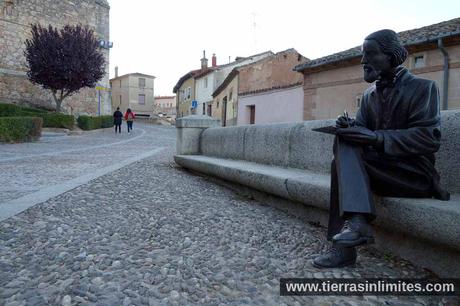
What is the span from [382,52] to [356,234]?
1119 millimetres

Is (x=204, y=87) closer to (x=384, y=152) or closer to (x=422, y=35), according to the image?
(x=422, y=35)

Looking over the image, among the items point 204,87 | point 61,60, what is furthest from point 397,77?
point 204,87

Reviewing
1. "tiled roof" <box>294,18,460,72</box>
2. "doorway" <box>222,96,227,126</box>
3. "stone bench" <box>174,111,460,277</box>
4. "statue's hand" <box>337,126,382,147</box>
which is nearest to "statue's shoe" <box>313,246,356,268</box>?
"stone bench" <box>174,111,460,277</box>

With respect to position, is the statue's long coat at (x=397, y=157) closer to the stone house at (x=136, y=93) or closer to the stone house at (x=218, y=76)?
the stone house at (x=218, y=76)

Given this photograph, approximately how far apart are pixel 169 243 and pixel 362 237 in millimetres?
1388

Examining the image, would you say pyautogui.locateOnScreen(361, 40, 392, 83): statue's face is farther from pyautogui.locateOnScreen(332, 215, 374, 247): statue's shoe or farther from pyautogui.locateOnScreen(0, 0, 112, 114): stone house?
pyautogui.locateOnScreen(0, 0, 112, 114): stone house

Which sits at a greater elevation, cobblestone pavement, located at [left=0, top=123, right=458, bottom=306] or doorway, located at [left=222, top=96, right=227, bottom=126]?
doorway, located at [left=222, top=96, right=227, bottom=126]

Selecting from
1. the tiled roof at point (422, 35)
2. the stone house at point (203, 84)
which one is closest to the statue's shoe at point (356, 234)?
the tiled roof at point (422, 35)

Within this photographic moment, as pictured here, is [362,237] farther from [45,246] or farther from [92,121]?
[92,121]

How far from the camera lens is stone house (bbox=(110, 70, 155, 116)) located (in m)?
54.5

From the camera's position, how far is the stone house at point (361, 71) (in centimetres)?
1120

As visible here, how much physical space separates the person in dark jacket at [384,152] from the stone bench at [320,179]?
6.7 inches

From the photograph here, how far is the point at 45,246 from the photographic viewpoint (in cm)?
246

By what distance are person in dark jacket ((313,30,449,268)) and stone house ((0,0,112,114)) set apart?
2809cm
